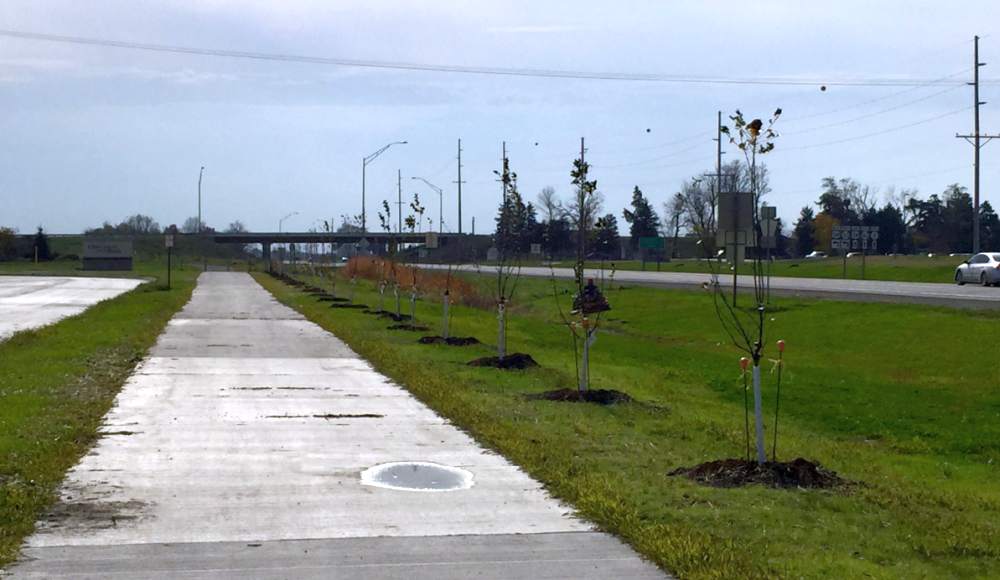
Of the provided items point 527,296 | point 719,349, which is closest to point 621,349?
point 719,349

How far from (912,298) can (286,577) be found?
34.0m

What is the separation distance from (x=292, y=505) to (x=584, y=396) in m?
6.95

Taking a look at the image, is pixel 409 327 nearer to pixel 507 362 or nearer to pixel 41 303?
pixel 507 362

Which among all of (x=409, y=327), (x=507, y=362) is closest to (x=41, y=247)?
(x=409, y=327)

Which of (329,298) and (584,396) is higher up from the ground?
(584,396)

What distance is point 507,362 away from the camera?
65.5ft

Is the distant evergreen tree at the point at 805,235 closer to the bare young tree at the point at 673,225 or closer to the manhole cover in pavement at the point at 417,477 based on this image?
the bare young tree at the point at 673,225

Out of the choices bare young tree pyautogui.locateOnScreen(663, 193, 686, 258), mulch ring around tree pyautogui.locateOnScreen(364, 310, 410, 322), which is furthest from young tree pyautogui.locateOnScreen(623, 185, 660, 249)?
mulch ring around tree pyautogui.locateOnScreen(364, 310, 410, 322)

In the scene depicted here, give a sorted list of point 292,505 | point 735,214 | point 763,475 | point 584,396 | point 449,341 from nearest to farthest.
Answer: point 292,505, point 763,475, point 584,396, point 735,214, point 449,341

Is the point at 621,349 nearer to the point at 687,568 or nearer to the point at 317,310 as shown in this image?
the point at 317,310

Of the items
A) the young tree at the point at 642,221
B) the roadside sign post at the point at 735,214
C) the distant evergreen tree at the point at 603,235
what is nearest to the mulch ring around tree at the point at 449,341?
the distant evergreen tree at the point at 603,235

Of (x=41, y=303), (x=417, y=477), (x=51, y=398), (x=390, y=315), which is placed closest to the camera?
(x=417, y=477)

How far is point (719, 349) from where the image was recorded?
96.6ft

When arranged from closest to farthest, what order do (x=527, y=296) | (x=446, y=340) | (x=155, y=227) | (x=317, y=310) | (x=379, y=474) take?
1. (x=379, y=474)
2. (x=446, y=340)
3. (x=317, y=310)
4. (x=527, y=296)
5. (x=155, y=227)
